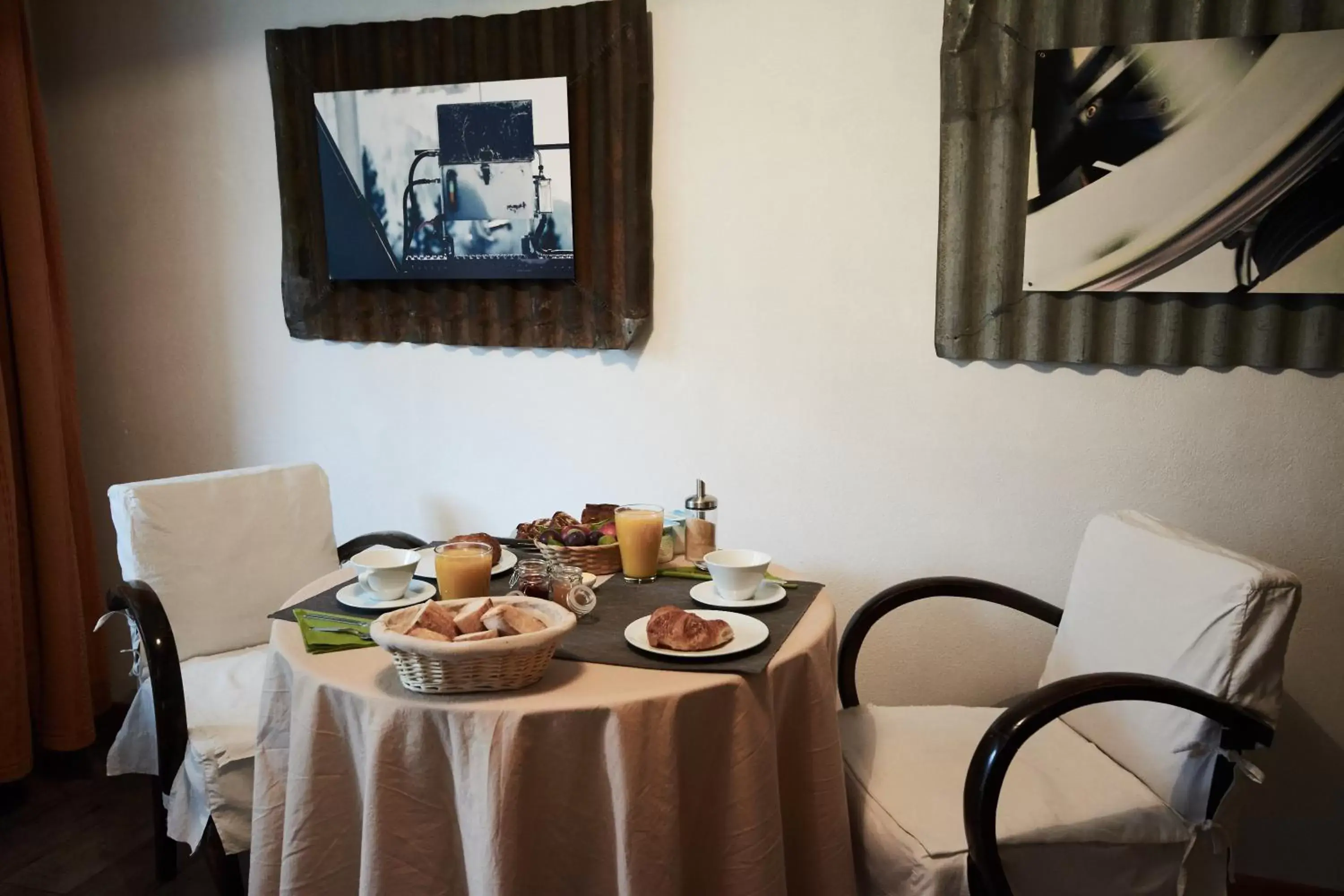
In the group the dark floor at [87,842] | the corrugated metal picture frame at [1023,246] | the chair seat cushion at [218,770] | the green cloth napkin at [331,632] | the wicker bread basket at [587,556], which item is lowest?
the dark floor at [87,842]

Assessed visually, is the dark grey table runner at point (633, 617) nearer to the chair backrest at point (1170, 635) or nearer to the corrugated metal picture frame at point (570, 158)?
the chair backrest at point (1170, 635)

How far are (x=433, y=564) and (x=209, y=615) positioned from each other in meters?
0.76

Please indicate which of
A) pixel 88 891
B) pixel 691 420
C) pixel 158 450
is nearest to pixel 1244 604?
pixel 691 420

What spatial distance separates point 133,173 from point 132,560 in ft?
4.73

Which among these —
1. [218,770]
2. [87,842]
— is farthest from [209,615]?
[87,842]

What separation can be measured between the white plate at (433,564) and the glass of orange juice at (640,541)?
225 millimetres

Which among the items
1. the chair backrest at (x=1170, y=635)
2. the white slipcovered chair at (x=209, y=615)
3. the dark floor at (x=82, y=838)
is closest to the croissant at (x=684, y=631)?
the chair backrest at (x=1170, y=635)

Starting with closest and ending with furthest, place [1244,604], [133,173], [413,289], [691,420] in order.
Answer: [1244,604]
[691,420]
[413,289]
[133,173]

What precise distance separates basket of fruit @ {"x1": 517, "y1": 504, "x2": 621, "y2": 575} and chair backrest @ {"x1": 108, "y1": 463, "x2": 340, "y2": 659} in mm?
827

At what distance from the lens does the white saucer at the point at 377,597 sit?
1822mm

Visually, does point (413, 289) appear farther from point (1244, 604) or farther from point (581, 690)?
point (1244, 604)

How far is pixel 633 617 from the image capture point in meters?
1.80

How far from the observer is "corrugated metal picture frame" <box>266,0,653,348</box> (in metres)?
2.57

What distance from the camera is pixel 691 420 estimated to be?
8.79ft
